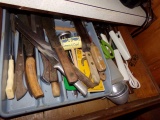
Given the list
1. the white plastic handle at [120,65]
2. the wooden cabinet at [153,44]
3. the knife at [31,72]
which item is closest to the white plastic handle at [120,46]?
the white plastic handle at [120,65]

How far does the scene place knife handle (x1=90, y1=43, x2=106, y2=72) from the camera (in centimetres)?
51

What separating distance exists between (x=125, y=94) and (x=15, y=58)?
432 mm

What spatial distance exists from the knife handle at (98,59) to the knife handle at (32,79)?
22cm

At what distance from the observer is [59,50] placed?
18.3 inches

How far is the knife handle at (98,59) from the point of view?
51 cm

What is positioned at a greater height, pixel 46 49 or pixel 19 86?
pixel 46 49

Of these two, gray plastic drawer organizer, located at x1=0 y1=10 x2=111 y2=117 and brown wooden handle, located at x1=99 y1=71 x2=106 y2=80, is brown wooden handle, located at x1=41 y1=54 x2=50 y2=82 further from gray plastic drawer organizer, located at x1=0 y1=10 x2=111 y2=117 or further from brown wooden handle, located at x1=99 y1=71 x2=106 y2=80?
brown wooden handle, located at x1=99 y1=71 x2=106 y2=80

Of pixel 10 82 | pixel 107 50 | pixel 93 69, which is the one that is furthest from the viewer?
pixel 107 50

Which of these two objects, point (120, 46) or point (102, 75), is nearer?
point (102, 75)

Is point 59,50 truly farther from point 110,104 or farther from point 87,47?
point 110,104

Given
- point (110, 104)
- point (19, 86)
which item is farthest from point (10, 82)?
point (110, 104)

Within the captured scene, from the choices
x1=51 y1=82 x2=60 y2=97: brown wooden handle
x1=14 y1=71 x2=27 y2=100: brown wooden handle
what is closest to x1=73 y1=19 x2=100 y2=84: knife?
x1=51 y1=82 x2=60 y2=97: brown wooden handle

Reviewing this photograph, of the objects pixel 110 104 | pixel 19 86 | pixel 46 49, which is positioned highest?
pixel 46 49

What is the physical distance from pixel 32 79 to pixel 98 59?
0.24 m
